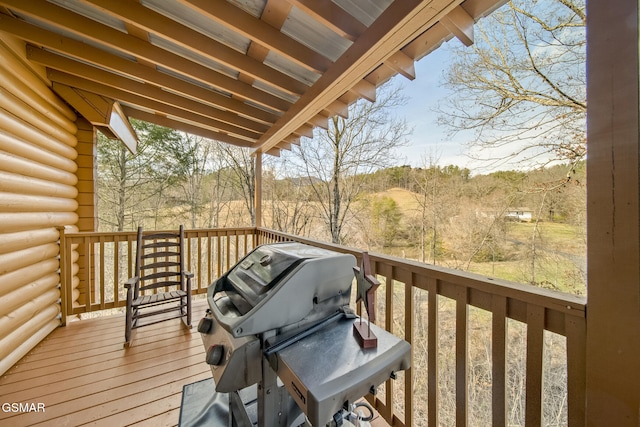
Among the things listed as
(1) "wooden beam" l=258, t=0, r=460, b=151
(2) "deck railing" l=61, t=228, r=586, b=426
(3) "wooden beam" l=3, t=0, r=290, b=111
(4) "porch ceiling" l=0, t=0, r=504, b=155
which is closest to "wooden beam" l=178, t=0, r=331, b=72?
(4) "porch ceiling" l=0, t=0, r=504, b=155

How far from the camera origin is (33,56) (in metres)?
2.25

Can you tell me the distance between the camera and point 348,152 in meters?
6.95

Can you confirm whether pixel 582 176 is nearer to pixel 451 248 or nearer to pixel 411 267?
pixel 451 248

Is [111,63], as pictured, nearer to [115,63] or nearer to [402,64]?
[115,63]

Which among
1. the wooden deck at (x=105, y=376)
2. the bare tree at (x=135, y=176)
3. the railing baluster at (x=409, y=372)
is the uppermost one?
the bare tree at (x=135, y=176)

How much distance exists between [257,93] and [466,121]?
15.3ft

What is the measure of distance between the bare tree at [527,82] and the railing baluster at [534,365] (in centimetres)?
387

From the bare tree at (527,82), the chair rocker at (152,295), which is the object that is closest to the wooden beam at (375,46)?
the chair rocker at (152,295)

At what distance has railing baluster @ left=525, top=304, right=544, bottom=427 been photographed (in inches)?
36.7

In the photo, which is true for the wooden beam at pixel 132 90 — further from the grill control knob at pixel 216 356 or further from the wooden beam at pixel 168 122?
the grill control knob at pixel 216 356

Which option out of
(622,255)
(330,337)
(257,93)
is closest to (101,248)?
(257,93)

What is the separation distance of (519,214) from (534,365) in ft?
15.2

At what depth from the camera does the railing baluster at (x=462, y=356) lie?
3.78 ft

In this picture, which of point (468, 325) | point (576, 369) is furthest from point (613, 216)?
point (468, 325)
